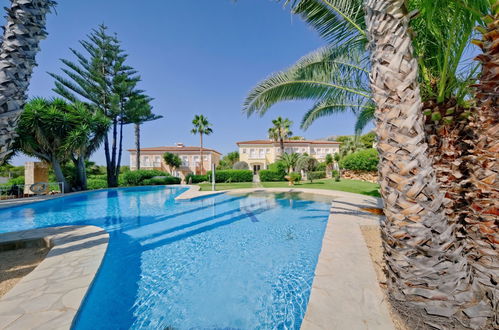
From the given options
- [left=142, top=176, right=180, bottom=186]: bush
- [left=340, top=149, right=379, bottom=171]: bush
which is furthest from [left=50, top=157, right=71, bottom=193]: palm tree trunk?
[left=340, top=149, right=379, bottom=171]: bush

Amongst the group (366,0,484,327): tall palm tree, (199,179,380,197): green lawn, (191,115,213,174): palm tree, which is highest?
(191,115,213,174): palm tree

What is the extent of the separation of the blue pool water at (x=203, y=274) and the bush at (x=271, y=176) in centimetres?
1814

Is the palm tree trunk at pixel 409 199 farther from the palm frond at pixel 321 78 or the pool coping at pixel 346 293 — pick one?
the palm frond at pixel 321 78

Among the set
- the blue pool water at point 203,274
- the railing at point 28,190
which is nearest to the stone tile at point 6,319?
the blue pool water at point 203,274

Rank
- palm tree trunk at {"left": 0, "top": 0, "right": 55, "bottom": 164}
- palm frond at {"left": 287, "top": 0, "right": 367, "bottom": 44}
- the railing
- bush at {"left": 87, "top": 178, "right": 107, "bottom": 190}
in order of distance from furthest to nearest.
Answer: bush at {"left": 87, "top": 178, "right": 107, "bottom": 190} < the railing < palm frond at {"left": 287, "top": 0, "right": 367, "bottom": 44} < palm tree trunk at {"left": 0, "top": 0, "right": 55, "bottom": 164}

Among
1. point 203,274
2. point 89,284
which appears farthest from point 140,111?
point 89,284

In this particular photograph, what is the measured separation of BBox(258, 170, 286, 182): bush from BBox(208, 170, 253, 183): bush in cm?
175

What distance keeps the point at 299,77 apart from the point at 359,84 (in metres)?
1.43

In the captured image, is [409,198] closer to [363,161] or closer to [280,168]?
[363,161]

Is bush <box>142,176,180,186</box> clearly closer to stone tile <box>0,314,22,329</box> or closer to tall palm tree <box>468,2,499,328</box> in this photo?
stone tile <box>0,314,22,329</box>

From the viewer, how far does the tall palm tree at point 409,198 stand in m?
1.77

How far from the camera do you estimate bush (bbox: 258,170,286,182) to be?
82.2 ft

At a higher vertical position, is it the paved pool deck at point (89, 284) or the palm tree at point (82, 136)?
the palm tree at point (82, 136)

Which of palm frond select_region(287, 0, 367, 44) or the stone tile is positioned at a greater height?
palm frond select_region(287, 0, 367, 44)
